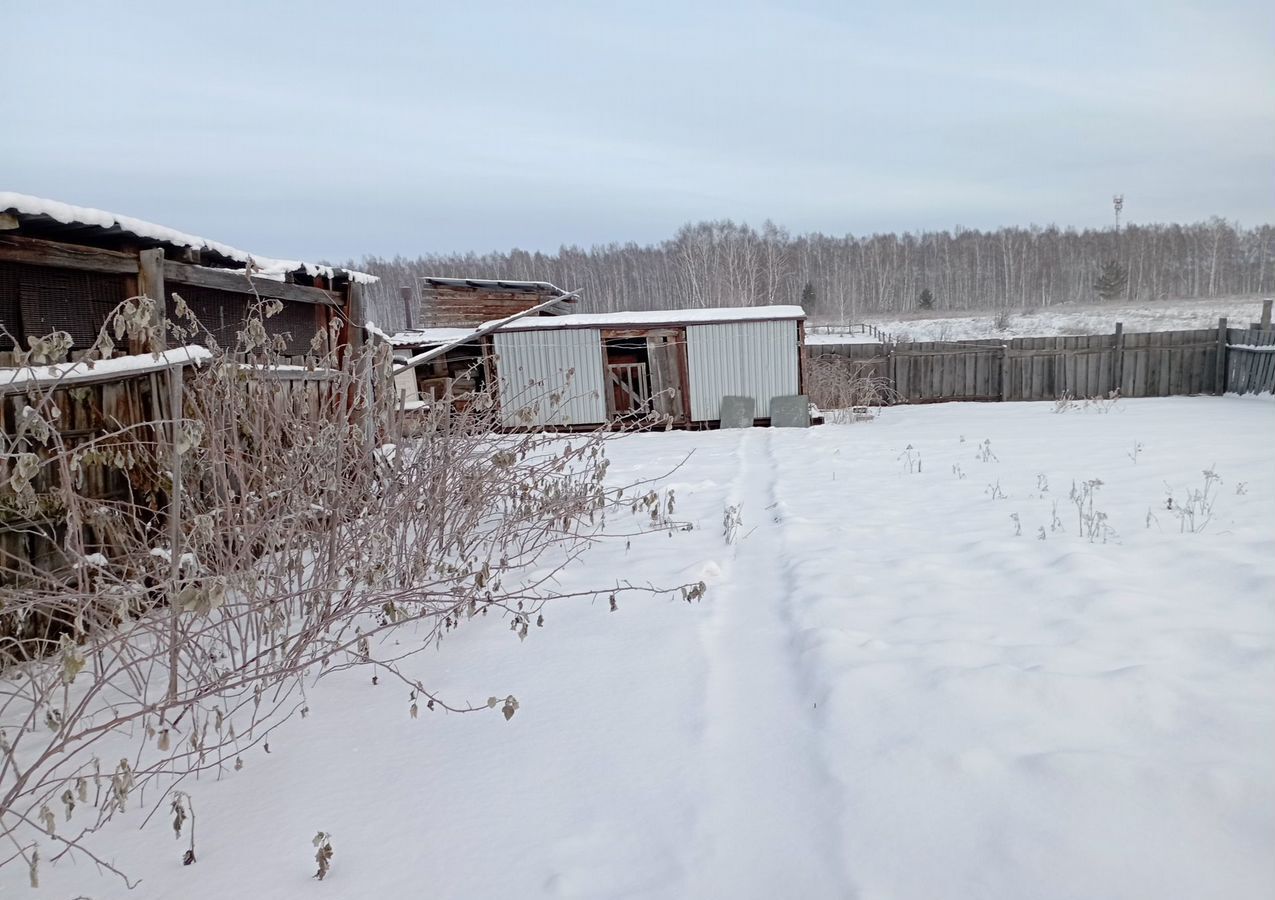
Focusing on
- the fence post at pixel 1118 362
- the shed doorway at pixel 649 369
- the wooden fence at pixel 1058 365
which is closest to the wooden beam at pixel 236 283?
the shed doorway at pixel 649 369

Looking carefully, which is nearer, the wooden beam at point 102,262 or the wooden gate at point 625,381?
the wooden beam at point 102,262

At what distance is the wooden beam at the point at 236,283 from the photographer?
4.41 meters

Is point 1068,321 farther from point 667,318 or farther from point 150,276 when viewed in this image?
point 150,276

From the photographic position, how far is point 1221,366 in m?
16.2

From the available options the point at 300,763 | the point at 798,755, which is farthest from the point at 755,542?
the point at 300,763

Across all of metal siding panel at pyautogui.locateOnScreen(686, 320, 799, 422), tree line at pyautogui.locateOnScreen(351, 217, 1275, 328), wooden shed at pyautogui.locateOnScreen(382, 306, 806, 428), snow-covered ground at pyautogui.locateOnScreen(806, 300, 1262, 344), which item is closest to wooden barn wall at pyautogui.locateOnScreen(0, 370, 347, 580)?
wooden shed at pyautogui.locateOnScreen(382, 306, 806, 428)

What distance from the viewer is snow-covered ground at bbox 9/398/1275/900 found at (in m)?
1.85

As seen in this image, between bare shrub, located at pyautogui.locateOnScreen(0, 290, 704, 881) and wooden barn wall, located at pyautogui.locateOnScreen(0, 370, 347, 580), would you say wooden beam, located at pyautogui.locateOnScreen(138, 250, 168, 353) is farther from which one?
bare shrub, located at pyautogui.locateOnScreen(0, 290, 704, 881)

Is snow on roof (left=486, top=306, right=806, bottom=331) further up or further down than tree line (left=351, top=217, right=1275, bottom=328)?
further down

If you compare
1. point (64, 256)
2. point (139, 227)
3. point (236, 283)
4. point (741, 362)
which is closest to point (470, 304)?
point (741, 362)

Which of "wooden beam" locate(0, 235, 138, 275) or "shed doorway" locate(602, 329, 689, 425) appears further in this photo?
"shed doorway" locate(602, 329, 689, 425)

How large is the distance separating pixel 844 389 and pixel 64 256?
1315 centimetres

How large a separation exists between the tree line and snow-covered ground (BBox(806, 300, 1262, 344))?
22.3 ft

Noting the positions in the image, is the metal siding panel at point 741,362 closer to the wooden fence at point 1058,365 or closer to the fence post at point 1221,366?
the wooden fence at point 1058,365
